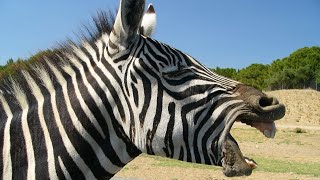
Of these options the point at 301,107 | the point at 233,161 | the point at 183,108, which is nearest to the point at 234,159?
the point at 233,161

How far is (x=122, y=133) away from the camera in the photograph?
3.10 metres

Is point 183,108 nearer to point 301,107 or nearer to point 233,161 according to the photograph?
point 233,161

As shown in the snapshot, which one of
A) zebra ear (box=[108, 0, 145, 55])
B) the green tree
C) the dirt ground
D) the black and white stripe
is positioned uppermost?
the green tree

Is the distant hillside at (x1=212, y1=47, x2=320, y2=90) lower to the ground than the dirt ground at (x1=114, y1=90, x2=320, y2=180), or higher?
higher

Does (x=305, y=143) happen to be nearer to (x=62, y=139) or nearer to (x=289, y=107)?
(x=289, y=107)

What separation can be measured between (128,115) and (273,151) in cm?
2842

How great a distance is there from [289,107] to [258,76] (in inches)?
2178

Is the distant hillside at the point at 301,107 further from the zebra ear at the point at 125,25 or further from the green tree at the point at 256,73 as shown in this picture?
the zebra ear at the point at 125,25

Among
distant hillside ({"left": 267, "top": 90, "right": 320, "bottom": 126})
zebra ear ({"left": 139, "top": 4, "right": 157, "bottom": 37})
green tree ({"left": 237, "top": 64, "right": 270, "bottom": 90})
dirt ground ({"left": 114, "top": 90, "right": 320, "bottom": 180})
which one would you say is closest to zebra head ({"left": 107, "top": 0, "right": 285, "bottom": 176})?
→ zebra ear ({"left": 139, "top": 4, "right": 157, "bottom": 37})

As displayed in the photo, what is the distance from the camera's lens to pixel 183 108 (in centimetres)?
306

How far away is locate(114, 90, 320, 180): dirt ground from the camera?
18516 millimetres

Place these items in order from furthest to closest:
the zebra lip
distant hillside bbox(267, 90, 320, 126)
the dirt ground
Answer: distant hillside bbox(267, 90, 320, 126) → the dirt ground → the zebra lip

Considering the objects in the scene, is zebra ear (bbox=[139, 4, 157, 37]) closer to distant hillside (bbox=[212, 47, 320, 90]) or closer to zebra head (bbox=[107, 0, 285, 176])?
zebra head (bbox=[107, 0, 285, 176])

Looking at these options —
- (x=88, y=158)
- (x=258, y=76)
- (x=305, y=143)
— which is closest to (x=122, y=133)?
(x=88, y=158)
